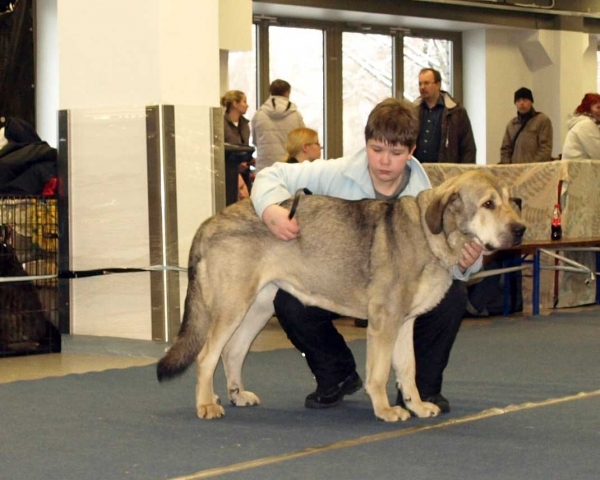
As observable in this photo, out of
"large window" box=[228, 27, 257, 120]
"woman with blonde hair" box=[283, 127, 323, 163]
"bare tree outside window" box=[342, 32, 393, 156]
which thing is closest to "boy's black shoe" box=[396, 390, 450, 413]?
"woman with blonde hair" box=[283, 127, 323, 163]

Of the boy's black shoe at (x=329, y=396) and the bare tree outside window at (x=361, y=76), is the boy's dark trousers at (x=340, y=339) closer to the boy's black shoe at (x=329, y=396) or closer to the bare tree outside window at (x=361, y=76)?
the boy's black shoe at (x=329, y=396)

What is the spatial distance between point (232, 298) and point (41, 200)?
9.38 ft

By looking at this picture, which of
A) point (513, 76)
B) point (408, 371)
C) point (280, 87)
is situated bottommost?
point (408, 371)

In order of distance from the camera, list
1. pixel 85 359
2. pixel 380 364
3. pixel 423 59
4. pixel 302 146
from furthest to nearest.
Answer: pixel 423 59
pixel 302 146
pixel 85 359
pixel 380 364

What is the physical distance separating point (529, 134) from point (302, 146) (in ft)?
16.2

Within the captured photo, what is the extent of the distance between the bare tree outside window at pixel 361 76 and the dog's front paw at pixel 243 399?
38.5 ft

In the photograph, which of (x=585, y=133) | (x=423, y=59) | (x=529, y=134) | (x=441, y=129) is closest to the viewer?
(x=441, y=129)

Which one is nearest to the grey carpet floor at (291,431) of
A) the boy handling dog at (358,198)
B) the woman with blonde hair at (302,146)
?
the boy handling dog at (358,198)

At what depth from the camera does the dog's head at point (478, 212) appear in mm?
3838

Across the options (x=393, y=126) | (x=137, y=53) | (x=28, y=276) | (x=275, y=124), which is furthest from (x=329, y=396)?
(x=275, y=124)

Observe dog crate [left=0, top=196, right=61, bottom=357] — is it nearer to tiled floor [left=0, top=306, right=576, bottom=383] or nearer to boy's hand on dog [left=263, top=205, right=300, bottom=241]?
tiled floor [left=0, top=306, right=576, bottom=383]

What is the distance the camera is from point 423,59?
17078 mm

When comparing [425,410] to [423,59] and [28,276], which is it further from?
[423,59]

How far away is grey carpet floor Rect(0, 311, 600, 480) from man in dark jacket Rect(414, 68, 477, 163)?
13.3ft
